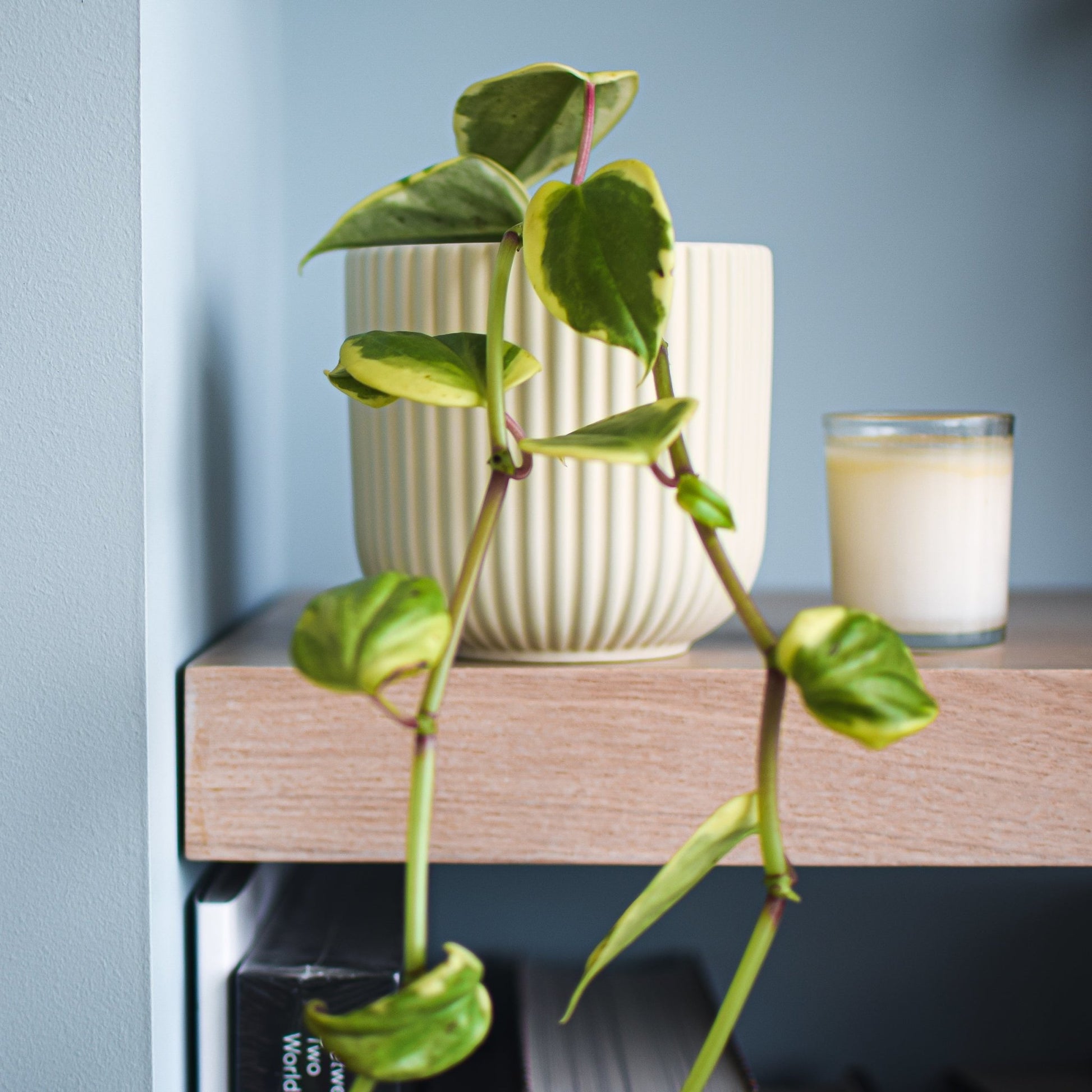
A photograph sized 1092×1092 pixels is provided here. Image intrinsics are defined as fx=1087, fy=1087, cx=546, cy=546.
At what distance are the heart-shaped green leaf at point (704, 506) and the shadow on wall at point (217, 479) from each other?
1.07ft

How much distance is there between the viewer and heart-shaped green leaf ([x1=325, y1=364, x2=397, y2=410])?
374mm

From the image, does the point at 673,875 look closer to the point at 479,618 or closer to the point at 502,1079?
the point at 479,618

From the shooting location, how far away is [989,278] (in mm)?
746

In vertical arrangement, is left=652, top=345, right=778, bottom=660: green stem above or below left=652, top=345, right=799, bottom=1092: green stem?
above

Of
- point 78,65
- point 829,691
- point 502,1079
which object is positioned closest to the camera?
point 829,691

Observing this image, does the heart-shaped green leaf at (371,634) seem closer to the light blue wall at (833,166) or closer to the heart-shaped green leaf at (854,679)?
the heart-shaped green leaf at (854,679)

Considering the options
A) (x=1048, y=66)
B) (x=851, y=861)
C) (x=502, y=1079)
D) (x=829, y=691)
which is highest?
(x=1048, y=66)

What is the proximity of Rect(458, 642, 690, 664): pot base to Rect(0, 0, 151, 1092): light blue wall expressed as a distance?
0.15 m

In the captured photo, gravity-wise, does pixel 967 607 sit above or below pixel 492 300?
below

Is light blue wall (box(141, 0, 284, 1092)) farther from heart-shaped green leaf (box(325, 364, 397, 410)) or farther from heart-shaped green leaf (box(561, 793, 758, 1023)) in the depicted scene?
heart-shaped green leaf (box(561, 793, 758, 1023))

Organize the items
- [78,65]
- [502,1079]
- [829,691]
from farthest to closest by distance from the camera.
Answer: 1. [502,1079]
2. [78,65]
3. [829,691]

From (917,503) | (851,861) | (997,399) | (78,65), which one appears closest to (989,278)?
(997,399)

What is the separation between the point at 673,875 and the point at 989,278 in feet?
2.00

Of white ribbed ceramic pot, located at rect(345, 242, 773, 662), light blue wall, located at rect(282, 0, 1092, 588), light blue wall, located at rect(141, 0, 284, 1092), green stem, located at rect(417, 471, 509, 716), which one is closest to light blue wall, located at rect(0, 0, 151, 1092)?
light blue wall, located at rect(141, 0, 284, 1092)
